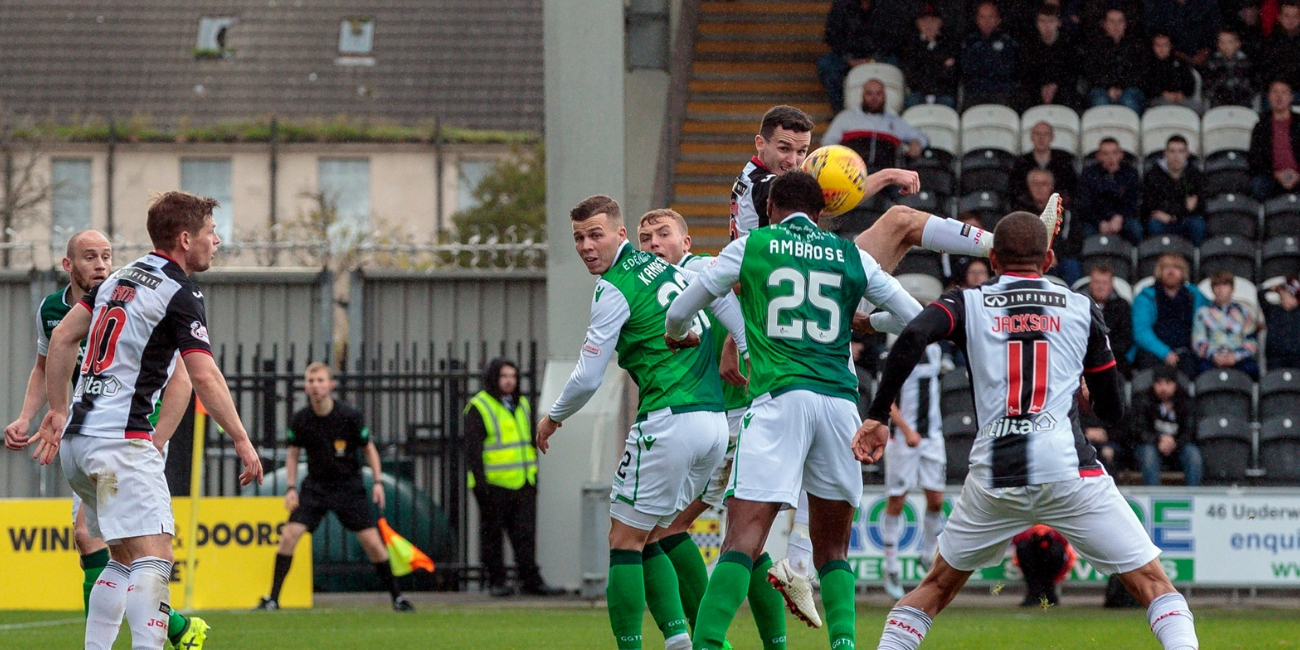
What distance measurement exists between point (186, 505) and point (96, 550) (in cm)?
503

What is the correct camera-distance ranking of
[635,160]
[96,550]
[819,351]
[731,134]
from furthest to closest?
[731,134], [635,160], [96,550], [819,351]

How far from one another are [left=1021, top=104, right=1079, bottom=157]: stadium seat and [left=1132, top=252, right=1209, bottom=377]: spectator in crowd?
3009 millimetres

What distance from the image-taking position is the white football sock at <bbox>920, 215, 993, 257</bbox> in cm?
722

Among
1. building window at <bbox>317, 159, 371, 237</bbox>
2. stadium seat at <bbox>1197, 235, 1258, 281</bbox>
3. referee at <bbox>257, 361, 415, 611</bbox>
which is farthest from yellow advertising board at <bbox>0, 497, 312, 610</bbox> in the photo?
building window at <bbox>317, 159, 371, 237</bbox>

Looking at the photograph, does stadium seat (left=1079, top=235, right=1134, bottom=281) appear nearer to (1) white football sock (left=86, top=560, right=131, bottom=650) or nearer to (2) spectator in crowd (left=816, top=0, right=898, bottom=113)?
(2) spectator in crowd (left=816, top=0, right=898, bottom=113)

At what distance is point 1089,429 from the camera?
13.4m

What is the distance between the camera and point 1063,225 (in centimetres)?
1516

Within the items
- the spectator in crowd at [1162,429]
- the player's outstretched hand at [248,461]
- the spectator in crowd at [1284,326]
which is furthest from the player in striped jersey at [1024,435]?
the spectator in crowd at [1284,326]

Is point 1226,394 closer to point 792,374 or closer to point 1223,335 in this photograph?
point 1223,335

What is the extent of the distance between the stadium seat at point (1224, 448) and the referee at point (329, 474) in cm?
688

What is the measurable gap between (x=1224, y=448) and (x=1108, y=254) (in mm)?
2298

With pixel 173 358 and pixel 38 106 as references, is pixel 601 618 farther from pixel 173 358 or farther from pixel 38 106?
pixel 38 106

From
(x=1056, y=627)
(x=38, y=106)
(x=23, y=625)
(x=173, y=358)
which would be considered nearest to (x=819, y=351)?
(x=173, y=358)

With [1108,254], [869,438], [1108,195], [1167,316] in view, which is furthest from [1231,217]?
[869,438]
